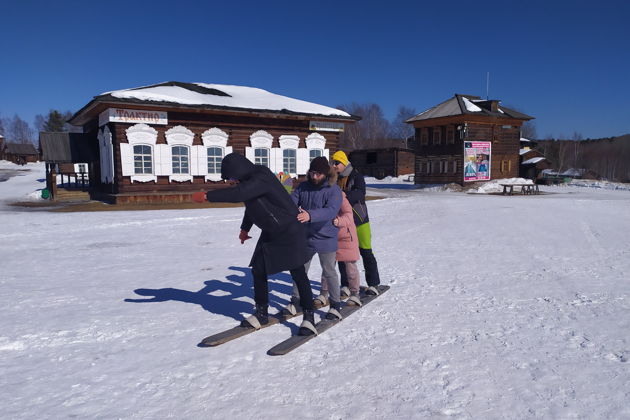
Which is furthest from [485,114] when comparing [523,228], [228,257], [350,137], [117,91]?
[350,137]

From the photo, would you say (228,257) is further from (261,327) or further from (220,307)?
(261,327)

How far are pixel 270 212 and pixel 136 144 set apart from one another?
1477 cm

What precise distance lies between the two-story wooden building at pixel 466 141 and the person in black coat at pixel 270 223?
2763cm

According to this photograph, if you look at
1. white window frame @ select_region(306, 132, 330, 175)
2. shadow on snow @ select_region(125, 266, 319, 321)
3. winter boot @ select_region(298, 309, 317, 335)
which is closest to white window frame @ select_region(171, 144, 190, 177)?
white window frame @ select_region(306, 132, 330, 175)

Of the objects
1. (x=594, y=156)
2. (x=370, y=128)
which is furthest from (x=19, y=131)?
(x=594, y=156)

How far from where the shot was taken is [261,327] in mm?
3850

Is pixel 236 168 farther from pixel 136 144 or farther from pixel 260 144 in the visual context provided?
pixel 260 144

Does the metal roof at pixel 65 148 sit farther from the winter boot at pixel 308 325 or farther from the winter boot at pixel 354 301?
the winter boot at pixel 308 325

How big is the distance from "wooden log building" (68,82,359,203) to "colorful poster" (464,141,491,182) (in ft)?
40.7

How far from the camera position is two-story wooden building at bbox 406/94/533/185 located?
29.3 m

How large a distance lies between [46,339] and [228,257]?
361 cm

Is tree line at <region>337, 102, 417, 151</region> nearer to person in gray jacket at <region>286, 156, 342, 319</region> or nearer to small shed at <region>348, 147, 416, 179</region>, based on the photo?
small shed at <region>348, 147, 416, 179</region>

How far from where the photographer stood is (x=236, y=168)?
11.0 feet

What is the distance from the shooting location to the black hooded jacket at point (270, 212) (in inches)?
133
